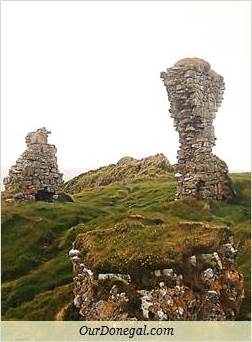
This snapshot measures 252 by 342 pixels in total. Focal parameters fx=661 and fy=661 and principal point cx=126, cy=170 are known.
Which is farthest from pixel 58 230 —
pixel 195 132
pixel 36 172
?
pixel 195 132

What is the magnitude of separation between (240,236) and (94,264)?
9.72m

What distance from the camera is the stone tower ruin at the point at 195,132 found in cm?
3600

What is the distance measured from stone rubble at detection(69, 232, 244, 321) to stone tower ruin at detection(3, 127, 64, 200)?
48.4 feet

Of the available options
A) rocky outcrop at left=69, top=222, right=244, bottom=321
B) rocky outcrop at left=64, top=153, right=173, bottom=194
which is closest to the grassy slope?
rocky outcrop at left=69, top=222, right=244, bottom=321

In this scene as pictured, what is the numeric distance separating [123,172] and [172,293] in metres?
41.1

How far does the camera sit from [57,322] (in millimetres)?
24328

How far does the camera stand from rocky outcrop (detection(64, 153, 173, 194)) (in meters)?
59.0

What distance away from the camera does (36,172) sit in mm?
38750

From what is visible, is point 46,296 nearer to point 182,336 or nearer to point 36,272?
point 36,272

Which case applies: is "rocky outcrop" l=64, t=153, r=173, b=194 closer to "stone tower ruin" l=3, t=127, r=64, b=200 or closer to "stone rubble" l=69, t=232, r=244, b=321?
"stone tower ruin" l=3, t=127, r=64, b=200

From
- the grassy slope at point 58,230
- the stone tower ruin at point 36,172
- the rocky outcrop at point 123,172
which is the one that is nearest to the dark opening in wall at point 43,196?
the stone tower ruin at point 36,172

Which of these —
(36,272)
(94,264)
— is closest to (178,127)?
(36,272)

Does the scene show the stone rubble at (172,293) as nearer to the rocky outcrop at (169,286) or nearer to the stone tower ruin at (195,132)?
the rocky outcrop at (169,286)

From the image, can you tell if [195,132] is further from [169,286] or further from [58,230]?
[169,286]
